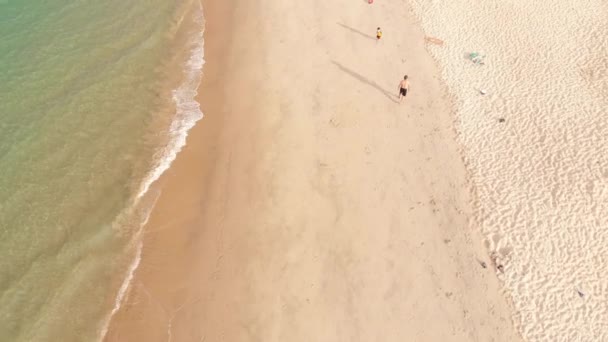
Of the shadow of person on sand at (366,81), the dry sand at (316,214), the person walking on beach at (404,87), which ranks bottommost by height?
the dry sand at (316,214)

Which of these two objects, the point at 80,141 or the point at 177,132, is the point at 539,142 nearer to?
the point at 177,132

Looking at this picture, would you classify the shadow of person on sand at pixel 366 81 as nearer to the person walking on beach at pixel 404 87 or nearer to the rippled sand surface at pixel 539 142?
the person walking on beach at pixel 404 87

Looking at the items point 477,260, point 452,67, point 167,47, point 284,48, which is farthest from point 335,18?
point 477,260

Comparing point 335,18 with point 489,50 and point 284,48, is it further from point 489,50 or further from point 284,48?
point 489,50

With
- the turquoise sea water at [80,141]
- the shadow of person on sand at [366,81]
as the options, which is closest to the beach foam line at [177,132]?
the turquoise sea water at [80,141]

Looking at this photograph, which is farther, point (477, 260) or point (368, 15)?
point (368, 15)
